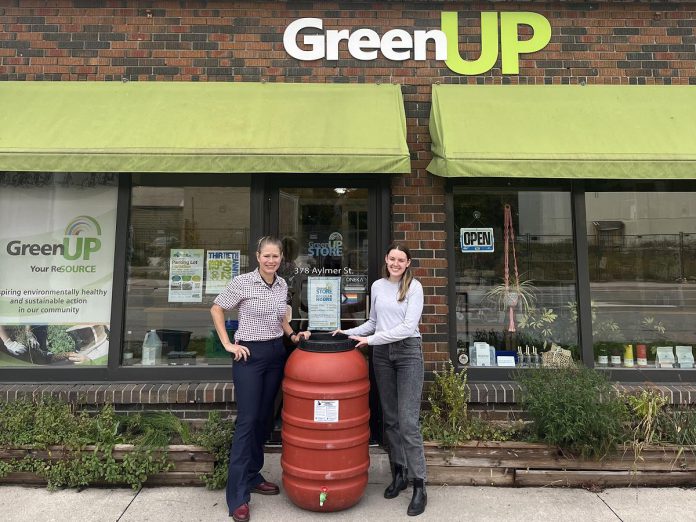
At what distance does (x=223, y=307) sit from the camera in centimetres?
330

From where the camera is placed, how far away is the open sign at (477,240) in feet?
15.8

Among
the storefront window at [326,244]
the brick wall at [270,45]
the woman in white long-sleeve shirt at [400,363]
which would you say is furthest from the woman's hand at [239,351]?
the brick wall at [270,45]

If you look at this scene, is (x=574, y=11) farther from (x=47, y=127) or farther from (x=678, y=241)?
(x=47, y=127)

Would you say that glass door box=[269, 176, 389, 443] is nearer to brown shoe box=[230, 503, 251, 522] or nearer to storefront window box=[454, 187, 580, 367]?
storefront window box=[454, 187, 580, 367]

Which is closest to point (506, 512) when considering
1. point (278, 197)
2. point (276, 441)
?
point (276, 441)

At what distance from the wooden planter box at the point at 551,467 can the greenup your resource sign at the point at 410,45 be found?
12.1 ft

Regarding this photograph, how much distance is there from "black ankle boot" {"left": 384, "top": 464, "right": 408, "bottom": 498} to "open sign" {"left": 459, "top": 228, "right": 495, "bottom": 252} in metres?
2.36

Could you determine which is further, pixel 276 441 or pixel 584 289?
pixel 584 289

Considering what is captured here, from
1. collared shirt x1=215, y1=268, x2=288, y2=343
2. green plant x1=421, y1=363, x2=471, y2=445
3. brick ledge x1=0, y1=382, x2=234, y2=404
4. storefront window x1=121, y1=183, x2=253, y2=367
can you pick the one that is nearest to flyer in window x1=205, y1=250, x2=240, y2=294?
storefront window x1=121, y1=183, x2=253, y2=367

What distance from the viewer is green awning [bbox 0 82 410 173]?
393cm

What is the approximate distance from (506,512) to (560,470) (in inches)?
26.4

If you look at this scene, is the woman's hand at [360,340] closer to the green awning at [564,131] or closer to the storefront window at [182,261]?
the green awning at [564,131]

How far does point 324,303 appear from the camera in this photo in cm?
461

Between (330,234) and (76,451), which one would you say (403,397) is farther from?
(76,451)
